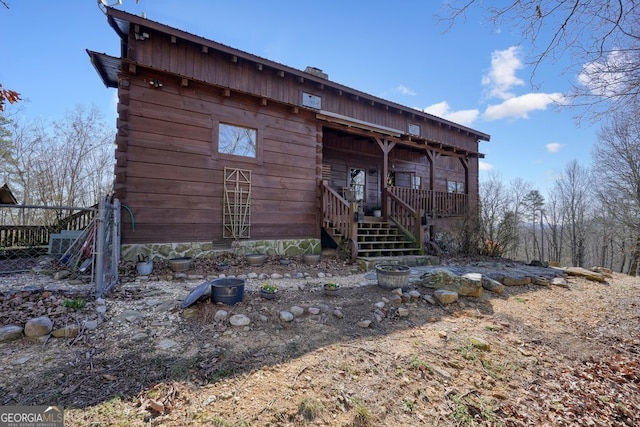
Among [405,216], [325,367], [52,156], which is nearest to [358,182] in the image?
[405,216]

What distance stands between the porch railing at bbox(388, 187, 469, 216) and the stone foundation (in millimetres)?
3366

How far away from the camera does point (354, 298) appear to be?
423 centimetres

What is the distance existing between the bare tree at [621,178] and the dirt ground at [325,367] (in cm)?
1426

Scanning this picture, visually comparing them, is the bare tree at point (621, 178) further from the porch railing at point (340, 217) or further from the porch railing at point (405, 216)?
the porch railing at point (340, 217)

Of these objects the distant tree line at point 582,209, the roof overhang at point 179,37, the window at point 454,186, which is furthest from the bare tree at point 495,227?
the roof overhang at point 179,37

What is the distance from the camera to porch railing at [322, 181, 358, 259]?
6785mm

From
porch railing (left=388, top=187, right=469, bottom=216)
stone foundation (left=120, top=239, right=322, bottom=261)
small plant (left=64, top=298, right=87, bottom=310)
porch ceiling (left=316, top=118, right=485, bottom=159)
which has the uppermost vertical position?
porch ceiling (left=316, top=118, right=485, bottom=159)

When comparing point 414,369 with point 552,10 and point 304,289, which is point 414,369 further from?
point 552,10

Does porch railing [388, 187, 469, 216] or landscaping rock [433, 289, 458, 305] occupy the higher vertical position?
porch railing [388, 187, 469, 216]

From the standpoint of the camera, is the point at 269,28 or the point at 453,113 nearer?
the point at 269,28

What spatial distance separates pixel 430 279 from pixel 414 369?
8.47 feet

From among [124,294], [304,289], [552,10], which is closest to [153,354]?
[124,294]

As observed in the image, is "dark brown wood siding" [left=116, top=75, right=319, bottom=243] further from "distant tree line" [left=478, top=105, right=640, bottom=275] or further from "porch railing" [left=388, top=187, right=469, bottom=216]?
"distant tree line" [left=478, top=105, right=640, bottom=275]

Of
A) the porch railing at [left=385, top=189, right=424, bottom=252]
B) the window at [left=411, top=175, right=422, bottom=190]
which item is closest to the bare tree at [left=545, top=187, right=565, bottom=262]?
the window at [left=411, top=175, right=422, bottom=190]
